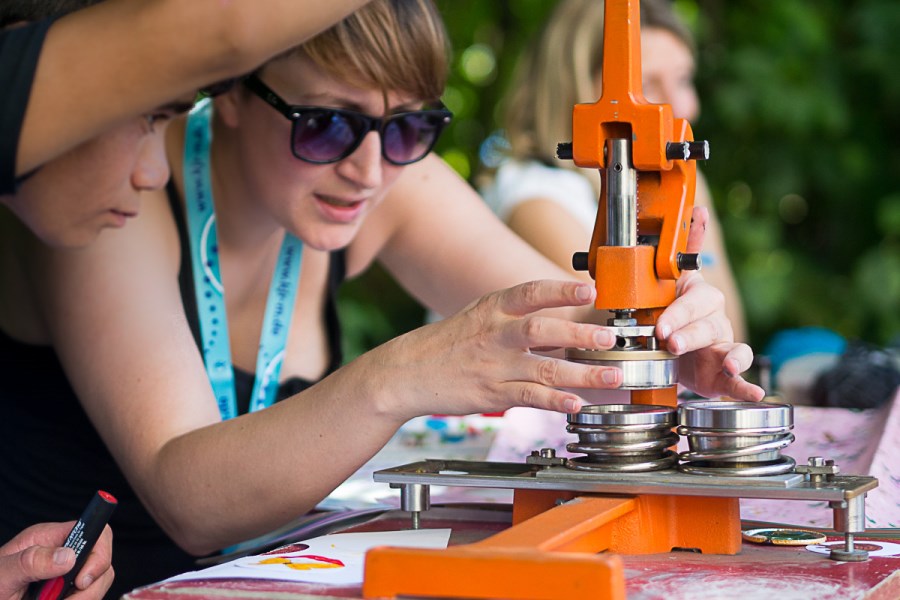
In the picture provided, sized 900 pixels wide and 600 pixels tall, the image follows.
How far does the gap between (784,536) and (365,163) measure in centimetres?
96

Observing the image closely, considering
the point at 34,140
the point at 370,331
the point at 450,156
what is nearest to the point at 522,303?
the point at 34,140

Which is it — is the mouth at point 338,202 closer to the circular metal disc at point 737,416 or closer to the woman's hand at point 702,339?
the woman's hand at point 702,339

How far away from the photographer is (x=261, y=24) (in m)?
1.17

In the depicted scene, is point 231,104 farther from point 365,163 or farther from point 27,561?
point 27,561

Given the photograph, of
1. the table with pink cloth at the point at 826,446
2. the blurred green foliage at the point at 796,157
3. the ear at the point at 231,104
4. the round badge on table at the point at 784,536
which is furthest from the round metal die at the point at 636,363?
the blurred green foliage at the point at 796,157

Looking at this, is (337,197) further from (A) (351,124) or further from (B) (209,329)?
(B) (209,329)

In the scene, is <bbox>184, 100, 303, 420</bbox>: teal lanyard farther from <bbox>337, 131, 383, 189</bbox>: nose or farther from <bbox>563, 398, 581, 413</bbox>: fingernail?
<bbox>563, 398, 581, 413</bbox>: fingernail

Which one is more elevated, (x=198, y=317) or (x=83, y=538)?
(x=198, y=317)

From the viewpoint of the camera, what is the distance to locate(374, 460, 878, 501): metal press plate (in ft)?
4.57

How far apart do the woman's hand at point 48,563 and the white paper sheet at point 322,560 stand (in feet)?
0.66

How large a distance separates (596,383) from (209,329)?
0.93 metres

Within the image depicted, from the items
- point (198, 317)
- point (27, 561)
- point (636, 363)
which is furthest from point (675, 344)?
point (198, 317)

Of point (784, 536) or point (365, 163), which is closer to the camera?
point (784, 536)

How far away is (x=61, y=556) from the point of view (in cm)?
143
